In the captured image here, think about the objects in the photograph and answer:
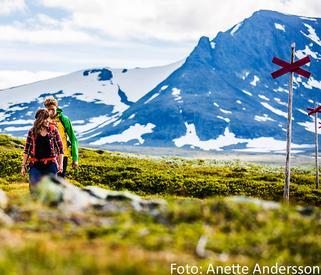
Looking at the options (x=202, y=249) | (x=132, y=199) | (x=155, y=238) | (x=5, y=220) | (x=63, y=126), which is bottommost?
(x=202, y=249)

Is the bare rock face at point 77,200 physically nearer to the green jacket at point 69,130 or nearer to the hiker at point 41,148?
the hiker at point 41,148

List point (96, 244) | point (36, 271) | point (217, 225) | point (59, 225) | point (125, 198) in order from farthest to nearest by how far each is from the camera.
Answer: point (125, 198) → point (217, 225) → point (59, 225) → point (96, 244) → point (36, 271)

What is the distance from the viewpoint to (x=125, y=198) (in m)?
14.1

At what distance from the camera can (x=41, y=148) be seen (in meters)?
17.7

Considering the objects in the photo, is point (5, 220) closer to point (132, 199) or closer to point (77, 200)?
point (77, 200)

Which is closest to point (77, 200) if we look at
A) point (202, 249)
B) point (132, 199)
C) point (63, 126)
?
point (132, 199)

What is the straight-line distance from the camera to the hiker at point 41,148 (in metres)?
17.5

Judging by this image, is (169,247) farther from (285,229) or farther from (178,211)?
(285,229)

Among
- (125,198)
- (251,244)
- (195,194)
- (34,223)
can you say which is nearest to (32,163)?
(125,198)

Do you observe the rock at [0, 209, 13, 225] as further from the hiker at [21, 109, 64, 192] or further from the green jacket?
the green jacket

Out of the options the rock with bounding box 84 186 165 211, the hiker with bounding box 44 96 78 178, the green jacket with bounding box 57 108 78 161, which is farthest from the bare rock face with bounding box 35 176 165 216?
the green jacket with bounding box 57 108 78 161

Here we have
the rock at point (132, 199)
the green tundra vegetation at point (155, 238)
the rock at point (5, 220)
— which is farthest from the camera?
the rock at point (132, 199)

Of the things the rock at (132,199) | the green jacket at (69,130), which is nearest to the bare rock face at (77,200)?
the rock at (132,199)

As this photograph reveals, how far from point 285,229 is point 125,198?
4083 mm
